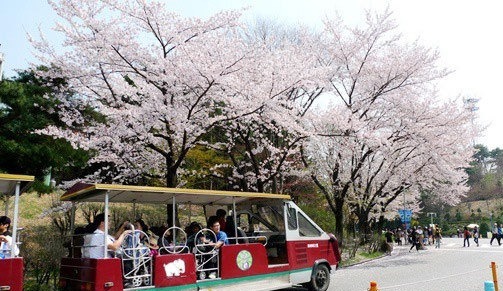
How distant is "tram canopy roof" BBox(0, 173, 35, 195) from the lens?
6118mm

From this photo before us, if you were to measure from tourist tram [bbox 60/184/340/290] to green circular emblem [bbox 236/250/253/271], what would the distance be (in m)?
0.02

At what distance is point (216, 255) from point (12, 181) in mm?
3803

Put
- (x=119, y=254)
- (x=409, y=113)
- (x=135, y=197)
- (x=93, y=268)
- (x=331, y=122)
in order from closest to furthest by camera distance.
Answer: (x=93, y=268)
(x=119, y=254)
(x=135, y=197)
(x=331, y=122)
(x=409, y=113)

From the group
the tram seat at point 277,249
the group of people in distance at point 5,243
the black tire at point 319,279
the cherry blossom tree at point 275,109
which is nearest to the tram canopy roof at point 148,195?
the tram seat at point 277,249


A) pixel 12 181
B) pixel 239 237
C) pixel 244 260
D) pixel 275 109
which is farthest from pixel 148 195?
pixel 275 109

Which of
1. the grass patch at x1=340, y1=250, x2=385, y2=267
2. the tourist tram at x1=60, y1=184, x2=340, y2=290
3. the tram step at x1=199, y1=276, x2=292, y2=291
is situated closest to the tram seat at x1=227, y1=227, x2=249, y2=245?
the tourist tram at x1=60, y1=184, x2=340, y2=290

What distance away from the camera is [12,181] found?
6.53 m

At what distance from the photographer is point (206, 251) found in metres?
7.76

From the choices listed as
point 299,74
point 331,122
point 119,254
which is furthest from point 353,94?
point 119,254

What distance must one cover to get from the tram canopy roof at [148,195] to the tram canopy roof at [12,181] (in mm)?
859

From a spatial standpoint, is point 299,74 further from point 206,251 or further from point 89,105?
point 206,251

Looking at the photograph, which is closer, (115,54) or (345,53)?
(115,54)

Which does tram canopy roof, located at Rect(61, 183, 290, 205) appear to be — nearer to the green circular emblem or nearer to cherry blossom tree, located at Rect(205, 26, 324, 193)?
the green circular emblem

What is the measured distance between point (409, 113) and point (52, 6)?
1713cm
